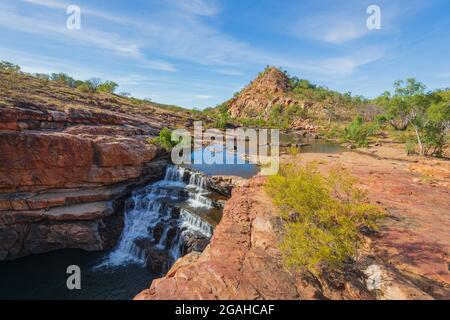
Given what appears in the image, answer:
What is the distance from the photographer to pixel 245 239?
10445mm

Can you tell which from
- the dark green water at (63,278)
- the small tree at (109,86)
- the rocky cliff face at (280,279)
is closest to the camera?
the rocky cliff face at (280,279)

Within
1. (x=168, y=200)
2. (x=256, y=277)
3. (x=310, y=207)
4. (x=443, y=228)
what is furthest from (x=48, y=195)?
(x=443, y=228)

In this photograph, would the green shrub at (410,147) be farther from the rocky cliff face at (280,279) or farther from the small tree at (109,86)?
the small tree at (109,86)

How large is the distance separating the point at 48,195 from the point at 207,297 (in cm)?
1724

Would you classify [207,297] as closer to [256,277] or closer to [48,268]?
[256,277]

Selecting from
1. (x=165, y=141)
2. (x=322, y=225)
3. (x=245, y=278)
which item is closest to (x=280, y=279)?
(x=245, y=278)

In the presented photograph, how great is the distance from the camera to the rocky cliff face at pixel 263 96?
114 metres

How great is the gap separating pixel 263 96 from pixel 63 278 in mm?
120761

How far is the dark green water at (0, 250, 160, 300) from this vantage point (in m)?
13.2

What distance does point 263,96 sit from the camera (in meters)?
124

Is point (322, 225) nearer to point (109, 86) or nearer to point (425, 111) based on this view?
point (425, 111)

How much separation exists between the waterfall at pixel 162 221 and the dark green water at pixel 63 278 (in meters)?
1.13

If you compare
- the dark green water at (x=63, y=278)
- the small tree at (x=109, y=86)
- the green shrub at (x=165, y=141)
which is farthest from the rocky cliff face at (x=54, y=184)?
the small tree at (x=109, y=86)

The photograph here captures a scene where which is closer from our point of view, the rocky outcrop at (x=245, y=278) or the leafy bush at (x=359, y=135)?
the rocky outcrop at (x=245, y=278)
